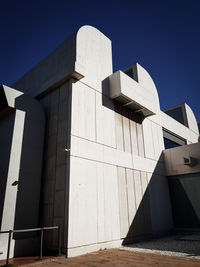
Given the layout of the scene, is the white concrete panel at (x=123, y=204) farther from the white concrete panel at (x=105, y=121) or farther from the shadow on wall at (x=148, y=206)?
the white concrete panel at (x=105, y=121)

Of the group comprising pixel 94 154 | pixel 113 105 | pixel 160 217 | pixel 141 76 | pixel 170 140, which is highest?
pixel 141 76

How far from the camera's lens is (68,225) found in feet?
17.6

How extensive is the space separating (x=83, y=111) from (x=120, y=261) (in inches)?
185

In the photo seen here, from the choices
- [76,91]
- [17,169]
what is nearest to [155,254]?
[17,169]

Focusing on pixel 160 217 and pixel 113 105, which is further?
pixel 160 217

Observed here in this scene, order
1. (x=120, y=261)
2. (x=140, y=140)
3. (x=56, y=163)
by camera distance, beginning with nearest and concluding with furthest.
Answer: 1. (x=120, y=261)
2. (x=56, y=163)
3. (x=140, y=140)

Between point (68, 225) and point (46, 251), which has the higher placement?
point (68, 225)

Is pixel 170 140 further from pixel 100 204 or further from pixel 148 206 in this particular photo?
pixel 100 204

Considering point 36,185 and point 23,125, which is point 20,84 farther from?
point 36,185

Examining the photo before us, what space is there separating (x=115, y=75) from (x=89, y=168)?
4.31m

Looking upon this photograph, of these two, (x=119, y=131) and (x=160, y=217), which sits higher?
(x=119, y=131)

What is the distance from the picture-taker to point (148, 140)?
33.3ft

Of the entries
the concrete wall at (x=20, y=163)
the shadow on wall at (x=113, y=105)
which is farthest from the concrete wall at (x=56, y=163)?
the shadow on wall at (x=113, y=105)

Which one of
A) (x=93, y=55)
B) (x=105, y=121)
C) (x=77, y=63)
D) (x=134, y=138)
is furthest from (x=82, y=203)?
(x=93, y=55)
